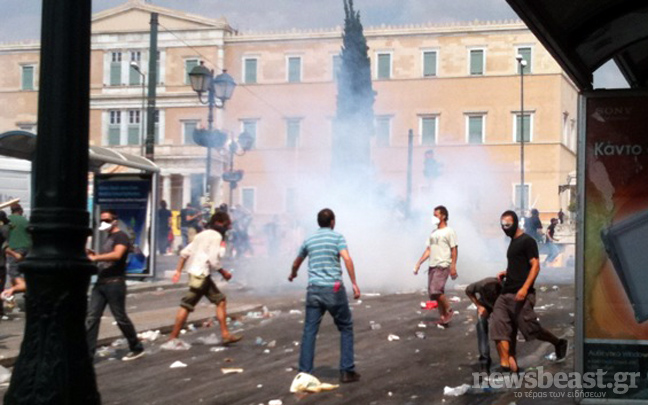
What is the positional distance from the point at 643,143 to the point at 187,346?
709 cm

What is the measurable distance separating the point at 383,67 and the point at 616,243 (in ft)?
171

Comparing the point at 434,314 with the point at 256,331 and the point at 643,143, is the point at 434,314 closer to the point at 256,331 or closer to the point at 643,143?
the point at 256,331

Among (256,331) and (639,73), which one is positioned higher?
(639,73)

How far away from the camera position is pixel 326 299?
9859 millimetres

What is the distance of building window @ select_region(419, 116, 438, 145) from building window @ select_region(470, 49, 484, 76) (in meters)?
3.65

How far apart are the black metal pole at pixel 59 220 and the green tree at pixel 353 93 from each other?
40.7 metres

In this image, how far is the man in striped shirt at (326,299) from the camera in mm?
9734

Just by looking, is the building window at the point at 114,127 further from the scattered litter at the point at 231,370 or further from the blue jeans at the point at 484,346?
the blue jeans at the point at 484,346

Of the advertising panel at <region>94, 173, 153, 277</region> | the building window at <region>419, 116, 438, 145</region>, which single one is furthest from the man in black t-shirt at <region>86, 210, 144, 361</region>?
the building window at <region>419, 116, 438, 145</region>

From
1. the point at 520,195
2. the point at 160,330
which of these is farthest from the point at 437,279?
the point at 520,195

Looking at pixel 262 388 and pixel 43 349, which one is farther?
pixel 262 388

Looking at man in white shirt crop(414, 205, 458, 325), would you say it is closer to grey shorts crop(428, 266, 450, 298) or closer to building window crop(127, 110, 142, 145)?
grey shorts crop(428, 266, 450, 298)

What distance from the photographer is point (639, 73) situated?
8805mm

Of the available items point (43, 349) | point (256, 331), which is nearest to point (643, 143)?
point (43, 349)
